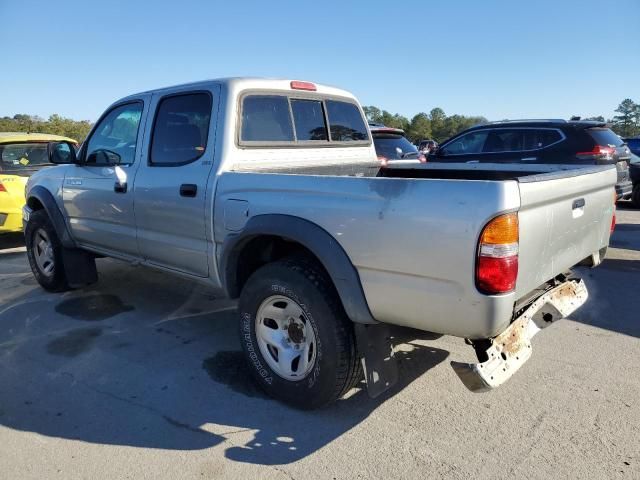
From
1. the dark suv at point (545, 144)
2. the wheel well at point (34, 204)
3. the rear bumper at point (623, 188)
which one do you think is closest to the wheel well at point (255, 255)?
the wheel well at point (34, 204)

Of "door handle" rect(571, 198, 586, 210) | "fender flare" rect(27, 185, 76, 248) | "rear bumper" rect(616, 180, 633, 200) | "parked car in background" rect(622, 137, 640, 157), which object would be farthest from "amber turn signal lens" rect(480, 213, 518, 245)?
"parked car in background" rect(622, 137, 640, 157)

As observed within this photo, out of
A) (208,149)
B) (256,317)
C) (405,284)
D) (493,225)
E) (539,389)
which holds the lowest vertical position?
(539,389)

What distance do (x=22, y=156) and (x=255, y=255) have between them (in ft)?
21.1

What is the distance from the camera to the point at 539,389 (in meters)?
3.29

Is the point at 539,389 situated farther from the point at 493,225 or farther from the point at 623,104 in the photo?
the point at 623,104

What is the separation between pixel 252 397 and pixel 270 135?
191 centimetres

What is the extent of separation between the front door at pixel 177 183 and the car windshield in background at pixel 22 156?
4723mm

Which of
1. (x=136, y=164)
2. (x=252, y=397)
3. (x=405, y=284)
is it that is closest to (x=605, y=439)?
(x=405, y=284)

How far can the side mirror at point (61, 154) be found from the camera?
15.7 ft

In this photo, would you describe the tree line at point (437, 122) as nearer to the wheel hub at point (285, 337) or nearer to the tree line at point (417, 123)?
the tree line at point (417, 123)

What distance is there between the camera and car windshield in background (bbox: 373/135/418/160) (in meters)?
9.20

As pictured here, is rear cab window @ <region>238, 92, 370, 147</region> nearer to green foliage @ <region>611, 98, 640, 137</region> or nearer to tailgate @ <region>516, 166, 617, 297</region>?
tailgate @ <region>516, 166, 617, 297</region>

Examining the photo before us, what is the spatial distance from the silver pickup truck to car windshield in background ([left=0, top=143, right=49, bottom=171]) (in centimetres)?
372

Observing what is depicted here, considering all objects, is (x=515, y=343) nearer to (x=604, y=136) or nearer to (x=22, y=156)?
(x=604, y=136)
